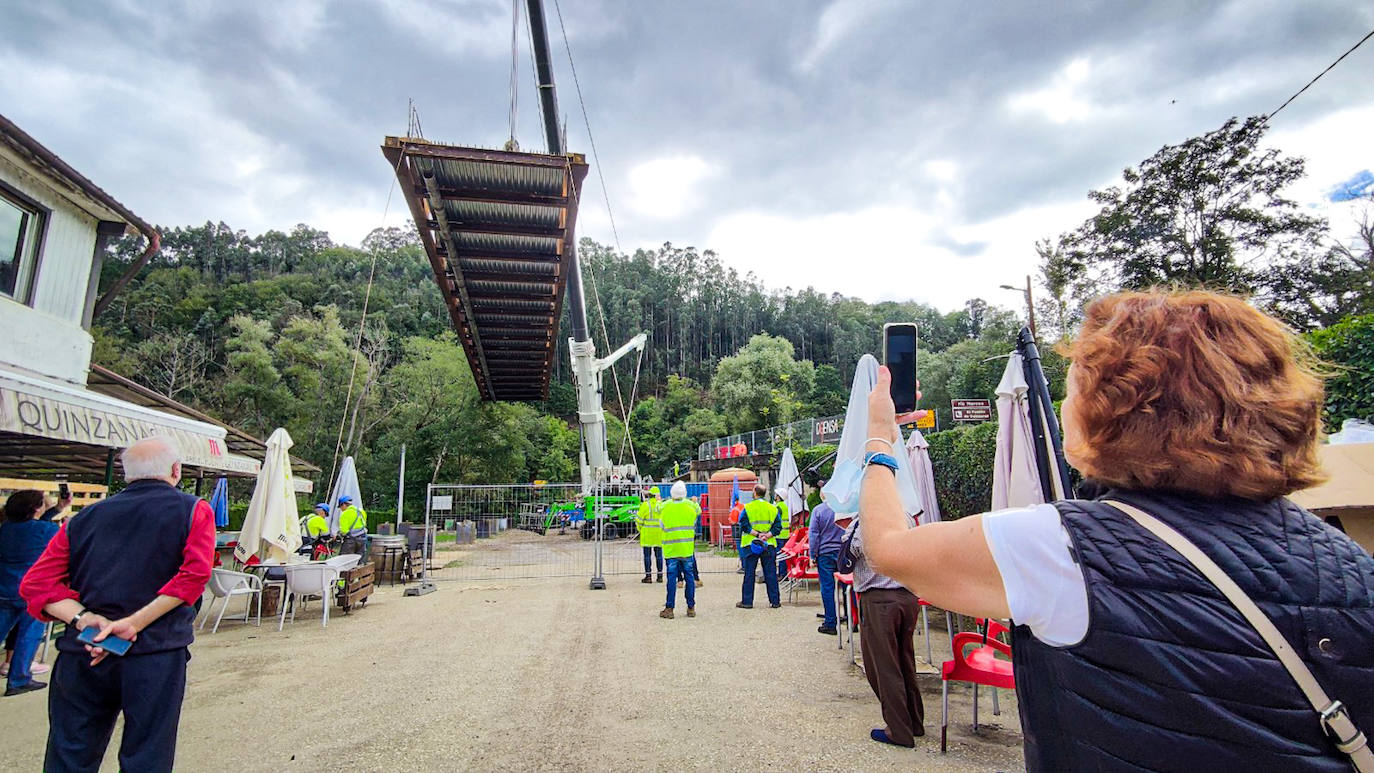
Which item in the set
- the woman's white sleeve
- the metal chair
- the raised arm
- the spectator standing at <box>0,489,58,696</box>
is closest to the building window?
the spectator standing at <box>0,489,58,696</box>

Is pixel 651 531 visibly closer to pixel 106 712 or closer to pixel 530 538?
pixel 530 538

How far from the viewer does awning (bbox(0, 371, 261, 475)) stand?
178 inches

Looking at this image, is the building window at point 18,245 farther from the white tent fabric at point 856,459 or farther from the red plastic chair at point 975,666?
the red plastic chair at point 975,666

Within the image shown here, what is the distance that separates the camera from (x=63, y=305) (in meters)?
8.02

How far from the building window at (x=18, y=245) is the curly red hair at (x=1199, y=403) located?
10313 millimetres

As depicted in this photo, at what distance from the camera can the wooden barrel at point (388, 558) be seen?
38.0 ft

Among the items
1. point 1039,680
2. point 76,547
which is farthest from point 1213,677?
point 76,547

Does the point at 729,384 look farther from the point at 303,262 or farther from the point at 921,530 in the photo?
the point at 303,262

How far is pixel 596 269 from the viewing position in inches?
3000

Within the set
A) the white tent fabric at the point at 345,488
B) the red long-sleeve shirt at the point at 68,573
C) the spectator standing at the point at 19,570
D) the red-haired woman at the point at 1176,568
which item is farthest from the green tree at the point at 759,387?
the red-haired woman at the point at 1176,568

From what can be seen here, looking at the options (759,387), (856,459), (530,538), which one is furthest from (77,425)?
(759,387)

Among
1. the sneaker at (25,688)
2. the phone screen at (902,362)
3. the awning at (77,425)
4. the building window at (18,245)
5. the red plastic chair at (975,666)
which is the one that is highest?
the building window at (18,245)

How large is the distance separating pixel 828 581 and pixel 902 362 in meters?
5.52

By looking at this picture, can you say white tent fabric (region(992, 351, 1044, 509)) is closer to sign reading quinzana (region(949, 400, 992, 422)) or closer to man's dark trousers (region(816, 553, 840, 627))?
man's dark trousers (region(816, 553, 840, 627))
